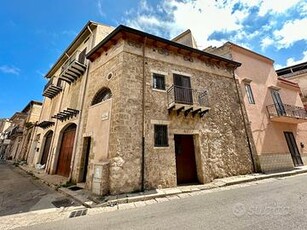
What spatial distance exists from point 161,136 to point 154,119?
93cm

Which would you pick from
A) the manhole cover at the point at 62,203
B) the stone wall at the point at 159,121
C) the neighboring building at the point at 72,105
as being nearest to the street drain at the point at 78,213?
the manhole cover at the point at 62,203

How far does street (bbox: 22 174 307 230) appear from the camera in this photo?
352 cm

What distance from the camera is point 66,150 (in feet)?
35.9

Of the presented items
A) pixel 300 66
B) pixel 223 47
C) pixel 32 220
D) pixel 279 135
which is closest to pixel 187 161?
pixel 32 220

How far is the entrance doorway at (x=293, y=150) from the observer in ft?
41.2

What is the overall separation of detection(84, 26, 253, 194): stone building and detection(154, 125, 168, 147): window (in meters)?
0.05

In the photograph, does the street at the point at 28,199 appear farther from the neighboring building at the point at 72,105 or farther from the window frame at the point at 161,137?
the window frame at the point at 161,137

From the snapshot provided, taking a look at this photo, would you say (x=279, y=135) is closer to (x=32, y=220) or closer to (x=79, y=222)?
(x=79, y=222)

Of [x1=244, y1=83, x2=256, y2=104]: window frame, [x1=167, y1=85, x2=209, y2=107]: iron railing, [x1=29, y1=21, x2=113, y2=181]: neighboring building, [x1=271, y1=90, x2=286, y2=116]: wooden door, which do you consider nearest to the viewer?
[x1=167, y1=85, x2=209, y2=107]: iron railing

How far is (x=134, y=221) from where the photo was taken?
157 inches

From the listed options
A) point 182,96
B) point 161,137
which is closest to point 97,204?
point 161,137

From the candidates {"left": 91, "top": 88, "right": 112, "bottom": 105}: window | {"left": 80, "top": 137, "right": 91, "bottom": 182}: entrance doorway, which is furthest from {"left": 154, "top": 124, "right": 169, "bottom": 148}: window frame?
{"left": 80, "top": 137, "right": 91, "bottom": 182}: entrance doorway

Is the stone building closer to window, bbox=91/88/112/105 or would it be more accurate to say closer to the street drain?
window, bbox=91/88/112/105

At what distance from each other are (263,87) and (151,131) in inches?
448
